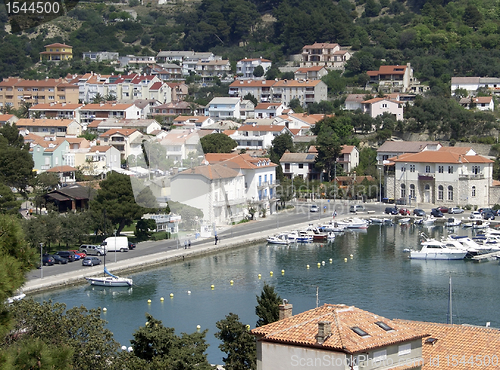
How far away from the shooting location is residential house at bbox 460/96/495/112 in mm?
35469

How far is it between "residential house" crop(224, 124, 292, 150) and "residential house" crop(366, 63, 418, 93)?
25.8 feet

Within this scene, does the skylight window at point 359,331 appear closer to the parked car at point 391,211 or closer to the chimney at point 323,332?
the chimney at point 323,332

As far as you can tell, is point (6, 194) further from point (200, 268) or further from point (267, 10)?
point (267, 10)

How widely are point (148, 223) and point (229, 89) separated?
23.6 meters

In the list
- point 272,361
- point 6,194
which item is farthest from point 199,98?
point 272,361

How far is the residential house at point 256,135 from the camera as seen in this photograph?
112ft

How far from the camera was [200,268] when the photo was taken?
62.5 ft

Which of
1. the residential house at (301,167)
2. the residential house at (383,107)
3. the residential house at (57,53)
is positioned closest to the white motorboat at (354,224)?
the residential house at (301,167)

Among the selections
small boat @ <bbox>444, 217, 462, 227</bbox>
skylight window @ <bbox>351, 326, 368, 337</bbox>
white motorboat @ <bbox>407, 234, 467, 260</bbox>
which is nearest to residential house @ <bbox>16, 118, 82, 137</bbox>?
small boat @ <bbox>444, 217, 462, 227</bbox>

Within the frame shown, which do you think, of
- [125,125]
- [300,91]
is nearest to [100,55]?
[125,125]

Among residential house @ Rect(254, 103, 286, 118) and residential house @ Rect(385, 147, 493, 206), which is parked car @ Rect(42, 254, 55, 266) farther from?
residential house @ Rect(254, 103, 286, 118)

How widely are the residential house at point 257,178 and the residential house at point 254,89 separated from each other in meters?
16.5

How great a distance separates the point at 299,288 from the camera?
16891 millimetres

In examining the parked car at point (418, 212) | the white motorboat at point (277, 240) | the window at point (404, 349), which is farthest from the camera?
the parked car at point (418, 212)
